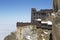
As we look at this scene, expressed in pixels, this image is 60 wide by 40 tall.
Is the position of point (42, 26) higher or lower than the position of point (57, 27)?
lower

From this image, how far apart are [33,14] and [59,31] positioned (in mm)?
32800

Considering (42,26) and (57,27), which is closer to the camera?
(57,27)

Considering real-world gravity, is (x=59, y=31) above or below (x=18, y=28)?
above

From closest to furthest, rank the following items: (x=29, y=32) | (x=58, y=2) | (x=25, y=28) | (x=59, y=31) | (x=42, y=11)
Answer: (x=59, y=31), (x=58, y=2), (x=29, y=32), (x=25, y=28), (x=42, y=11)

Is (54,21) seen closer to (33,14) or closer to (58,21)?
(58,21)

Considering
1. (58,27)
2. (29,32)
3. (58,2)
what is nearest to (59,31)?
(58,27)

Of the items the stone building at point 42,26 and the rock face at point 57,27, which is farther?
the stone building at point 42,26

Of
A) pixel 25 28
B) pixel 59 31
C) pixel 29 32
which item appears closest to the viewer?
pixel 59 31

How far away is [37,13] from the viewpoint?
115ft

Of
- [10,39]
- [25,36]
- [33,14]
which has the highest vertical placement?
[33,14]

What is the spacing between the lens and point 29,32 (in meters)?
22.9

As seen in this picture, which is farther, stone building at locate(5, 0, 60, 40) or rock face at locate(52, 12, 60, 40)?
stone building at locate(5, 0, 60, 40)

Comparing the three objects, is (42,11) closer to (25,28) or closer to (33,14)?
(33,14)

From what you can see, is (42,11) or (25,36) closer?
(25,36)
